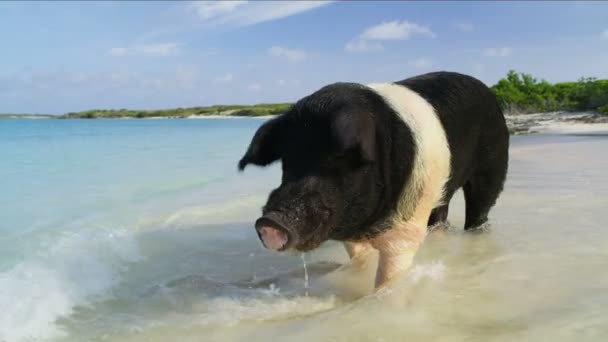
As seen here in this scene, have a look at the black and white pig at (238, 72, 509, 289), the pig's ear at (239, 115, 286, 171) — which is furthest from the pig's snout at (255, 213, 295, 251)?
the pig's ear at (239, 115, 286, 171)

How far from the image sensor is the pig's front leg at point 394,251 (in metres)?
3.54

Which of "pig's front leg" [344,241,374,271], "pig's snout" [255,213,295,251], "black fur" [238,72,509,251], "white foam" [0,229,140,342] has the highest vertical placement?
"black fur" [238,72,509,251]

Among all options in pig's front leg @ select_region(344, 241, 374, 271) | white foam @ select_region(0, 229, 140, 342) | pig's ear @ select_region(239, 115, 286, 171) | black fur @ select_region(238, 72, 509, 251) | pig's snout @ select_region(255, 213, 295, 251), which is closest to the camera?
pig's snout @ select_region(255, 213, 295, 251)

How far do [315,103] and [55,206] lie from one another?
5.97 meters

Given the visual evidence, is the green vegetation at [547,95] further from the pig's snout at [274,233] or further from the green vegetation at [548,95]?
the pig's snout at [274,233]

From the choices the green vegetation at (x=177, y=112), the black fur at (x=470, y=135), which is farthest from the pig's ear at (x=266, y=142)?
the green vegetation at (x=177, y=112)

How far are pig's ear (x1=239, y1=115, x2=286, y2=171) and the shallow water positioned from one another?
0.93 metres

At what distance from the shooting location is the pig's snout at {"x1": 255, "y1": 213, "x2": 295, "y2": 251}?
269 cm

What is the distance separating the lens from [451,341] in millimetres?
2637

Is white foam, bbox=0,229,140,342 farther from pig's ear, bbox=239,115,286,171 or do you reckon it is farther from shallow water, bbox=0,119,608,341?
pig's ear, bbox=239,115,286,171

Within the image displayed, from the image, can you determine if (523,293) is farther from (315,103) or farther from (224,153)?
(224,153)

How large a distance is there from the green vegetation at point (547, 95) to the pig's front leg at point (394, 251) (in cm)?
2504

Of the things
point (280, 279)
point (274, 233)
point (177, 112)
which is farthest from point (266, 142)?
point (177, 112)

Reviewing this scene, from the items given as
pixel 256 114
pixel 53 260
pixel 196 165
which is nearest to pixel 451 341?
pixel 53 260
